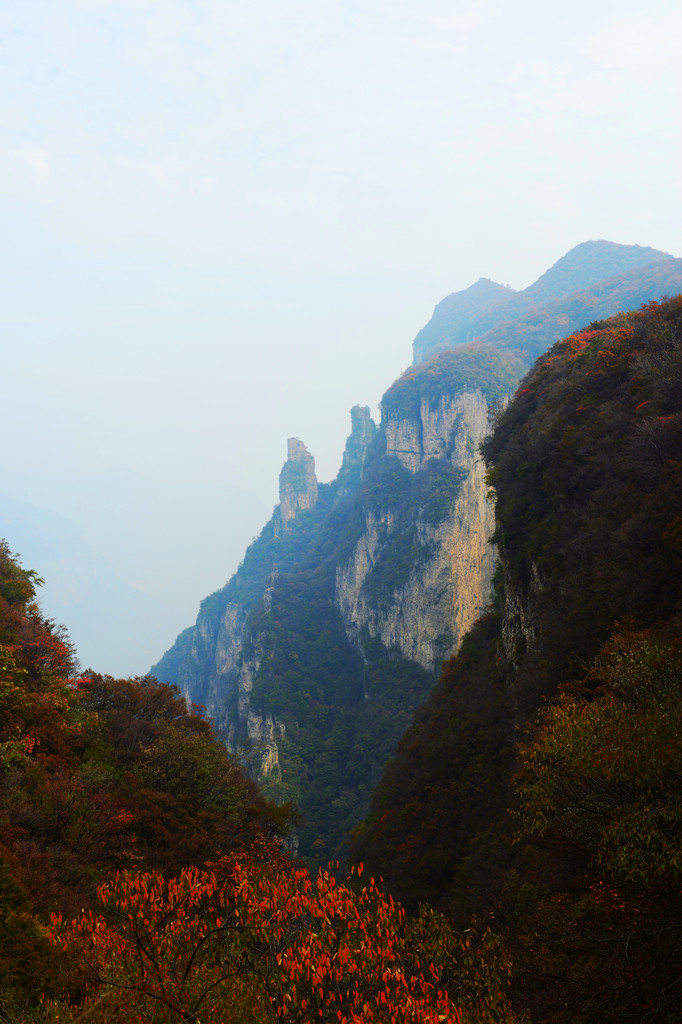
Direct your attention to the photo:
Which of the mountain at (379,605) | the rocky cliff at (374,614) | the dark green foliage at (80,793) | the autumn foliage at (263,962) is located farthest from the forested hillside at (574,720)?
the rocky cliff at (374,614)

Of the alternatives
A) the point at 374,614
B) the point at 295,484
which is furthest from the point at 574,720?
the point at 295,484

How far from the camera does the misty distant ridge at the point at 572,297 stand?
103 m

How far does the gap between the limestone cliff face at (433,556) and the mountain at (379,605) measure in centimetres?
21

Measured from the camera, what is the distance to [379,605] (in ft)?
272

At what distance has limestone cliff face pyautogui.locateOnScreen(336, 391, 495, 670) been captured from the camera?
73.9 m

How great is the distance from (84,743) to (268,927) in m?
12.9

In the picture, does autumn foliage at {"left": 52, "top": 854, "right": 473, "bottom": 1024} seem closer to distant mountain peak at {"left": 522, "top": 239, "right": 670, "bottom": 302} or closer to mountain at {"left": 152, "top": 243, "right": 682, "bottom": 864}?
mountain at {"left": 152, "top": 243, "right": 682, "bottom": 864}

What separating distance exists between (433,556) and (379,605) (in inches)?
486

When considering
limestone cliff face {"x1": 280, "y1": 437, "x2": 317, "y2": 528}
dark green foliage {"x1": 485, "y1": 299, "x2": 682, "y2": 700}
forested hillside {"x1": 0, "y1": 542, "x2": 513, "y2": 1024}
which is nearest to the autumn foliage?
forested hillside {"x1": 0, "y1": 542, "x2": 513, "y2": 1024}

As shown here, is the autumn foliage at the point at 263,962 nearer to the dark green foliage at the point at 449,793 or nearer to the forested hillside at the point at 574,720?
the forested hillside at the point at 574,720

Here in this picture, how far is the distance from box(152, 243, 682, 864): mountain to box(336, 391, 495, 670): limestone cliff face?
0.69ft

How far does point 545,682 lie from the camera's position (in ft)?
50.4

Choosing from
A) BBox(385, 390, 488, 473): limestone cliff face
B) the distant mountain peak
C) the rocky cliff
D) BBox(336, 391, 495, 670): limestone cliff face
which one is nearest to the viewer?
the rocky cliff

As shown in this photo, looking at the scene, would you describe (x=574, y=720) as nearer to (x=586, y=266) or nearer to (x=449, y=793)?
(x=449, y=793)
